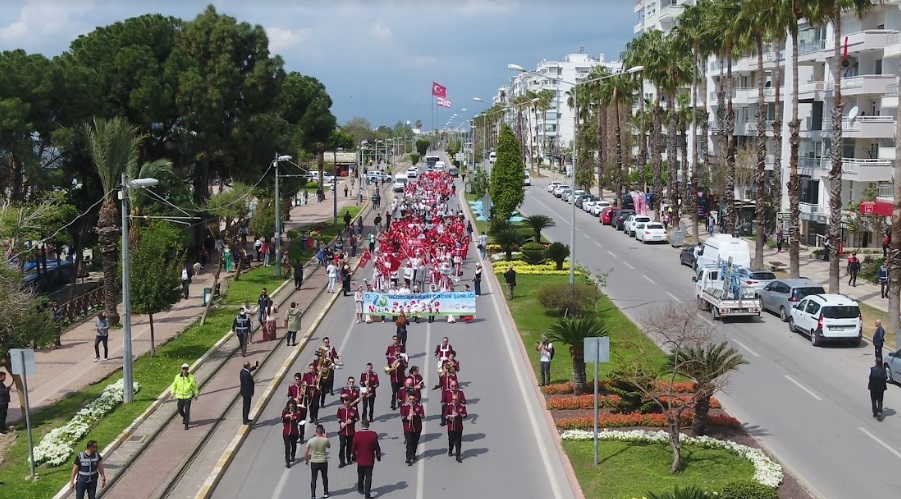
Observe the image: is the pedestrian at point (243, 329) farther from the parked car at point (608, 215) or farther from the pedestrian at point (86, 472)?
the parked car at point (608, 215)

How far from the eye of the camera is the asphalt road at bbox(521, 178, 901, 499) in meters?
17.7

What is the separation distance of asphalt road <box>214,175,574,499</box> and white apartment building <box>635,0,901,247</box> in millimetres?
24335

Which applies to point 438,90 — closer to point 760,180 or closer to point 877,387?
point 760,180

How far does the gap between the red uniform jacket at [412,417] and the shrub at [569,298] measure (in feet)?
47.4

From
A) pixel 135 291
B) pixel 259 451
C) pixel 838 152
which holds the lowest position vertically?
pixel 259 451

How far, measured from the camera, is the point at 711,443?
18812 millimetres

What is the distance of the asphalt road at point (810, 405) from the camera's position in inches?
698

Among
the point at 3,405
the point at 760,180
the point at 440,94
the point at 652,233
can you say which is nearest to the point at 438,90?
the point at 440,94

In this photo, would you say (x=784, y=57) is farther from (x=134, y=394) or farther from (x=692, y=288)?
(x=134, y=394)

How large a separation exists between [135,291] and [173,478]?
37.7ft

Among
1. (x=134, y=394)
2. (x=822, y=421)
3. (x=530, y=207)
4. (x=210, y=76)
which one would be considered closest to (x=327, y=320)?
(x=134, y=394)

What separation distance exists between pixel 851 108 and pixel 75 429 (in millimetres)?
42111

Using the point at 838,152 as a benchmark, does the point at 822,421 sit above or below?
below

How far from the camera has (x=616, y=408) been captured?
69.7 ft
